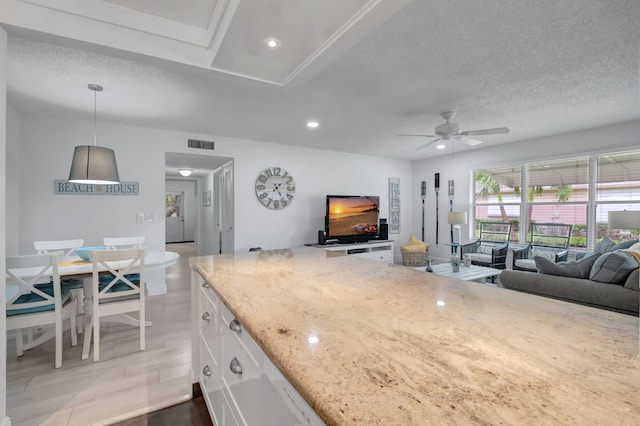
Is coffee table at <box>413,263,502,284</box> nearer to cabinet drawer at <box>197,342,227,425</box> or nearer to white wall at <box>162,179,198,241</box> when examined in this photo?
cabinet drawer at <box>197,342,227,425</box>

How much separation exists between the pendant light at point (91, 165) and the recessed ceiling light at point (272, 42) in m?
2.00

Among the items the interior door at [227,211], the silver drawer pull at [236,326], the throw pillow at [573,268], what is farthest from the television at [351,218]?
the silver drawer pull at [236,326]

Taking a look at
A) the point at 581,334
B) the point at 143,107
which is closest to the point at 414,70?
the point at 581,334

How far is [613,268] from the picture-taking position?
2379mm

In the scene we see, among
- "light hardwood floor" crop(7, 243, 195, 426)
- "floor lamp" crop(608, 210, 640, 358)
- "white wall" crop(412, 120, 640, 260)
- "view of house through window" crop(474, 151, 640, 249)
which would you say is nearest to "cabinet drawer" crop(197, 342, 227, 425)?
"light hardwood floor" crop(7, 243, 195, 426)

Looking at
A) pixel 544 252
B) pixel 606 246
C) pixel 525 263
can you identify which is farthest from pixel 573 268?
pixel 544 252

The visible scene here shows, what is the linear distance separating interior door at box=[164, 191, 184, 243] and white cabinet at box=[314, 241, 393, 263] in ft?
24.5

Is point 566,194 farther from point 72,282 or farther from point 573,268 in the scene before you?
point 72,282

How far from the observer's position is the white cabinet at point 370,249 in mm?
5496

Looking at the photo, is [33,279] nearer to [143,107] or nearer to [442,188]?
[143,107]

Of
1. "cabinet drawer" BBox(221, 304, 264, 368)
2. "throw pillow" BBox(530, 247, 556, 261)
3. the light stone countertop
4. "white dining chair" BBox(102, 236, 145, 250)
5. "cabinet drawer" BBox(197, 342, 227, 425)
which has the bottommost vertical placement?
"cabinet drawer" BBox(197, 342, 227, 425)

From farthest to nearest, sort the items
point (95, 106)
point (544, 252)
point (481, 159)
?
1. point (481, 159)
2. point (544, 252)
3. point (95, 106)

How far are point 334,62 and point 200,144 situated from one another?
9.65ft

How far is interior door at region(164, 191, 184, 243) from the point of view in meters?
10.7
